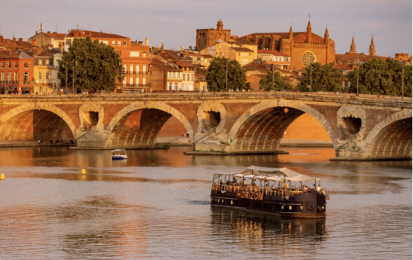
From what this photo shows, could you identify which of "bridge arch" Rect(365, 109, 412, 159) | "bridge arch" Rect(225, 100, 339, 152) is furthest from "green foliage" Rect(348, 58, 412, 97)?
"bridge arch" Rect(365, 109, 412, 159)

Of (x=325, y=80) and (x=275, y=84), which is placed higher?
(x=325, y=80)

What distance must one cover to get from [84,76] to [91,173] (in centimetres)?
4426

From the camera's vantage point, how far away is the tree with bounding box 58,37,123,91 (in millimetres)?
124812

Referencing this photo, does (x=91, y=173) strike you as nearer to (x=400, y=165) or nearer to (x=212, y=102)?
(x=212, y=102)

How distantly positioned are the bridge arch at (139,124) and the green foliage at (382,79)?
3452 centimetres

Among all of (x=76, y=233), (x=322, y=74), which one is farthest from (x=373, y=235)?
(x=322, y=74)

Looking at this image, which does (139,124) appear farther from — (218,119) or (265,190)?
(265,190)

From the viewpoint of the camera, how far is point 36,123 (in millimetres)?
120125

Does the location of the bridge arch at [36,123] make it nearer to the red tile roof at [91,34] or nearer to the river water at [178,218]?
the red tile roof at [91,34]

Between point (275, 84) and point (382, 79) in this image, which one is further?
point (275, 84)

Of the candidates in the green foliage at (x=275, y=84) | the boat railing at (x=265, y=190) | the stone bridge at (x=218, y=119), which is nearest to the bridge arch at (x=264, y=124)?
the stone bridge at (x=218, y=119)

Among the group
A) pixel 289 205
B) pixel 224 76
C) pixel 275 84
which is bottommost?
pixel 289 205

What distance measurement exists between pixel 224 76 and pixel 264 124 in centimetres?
3484

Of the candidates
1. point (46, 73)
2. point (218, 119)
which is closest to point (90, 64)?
point (46, 73)
